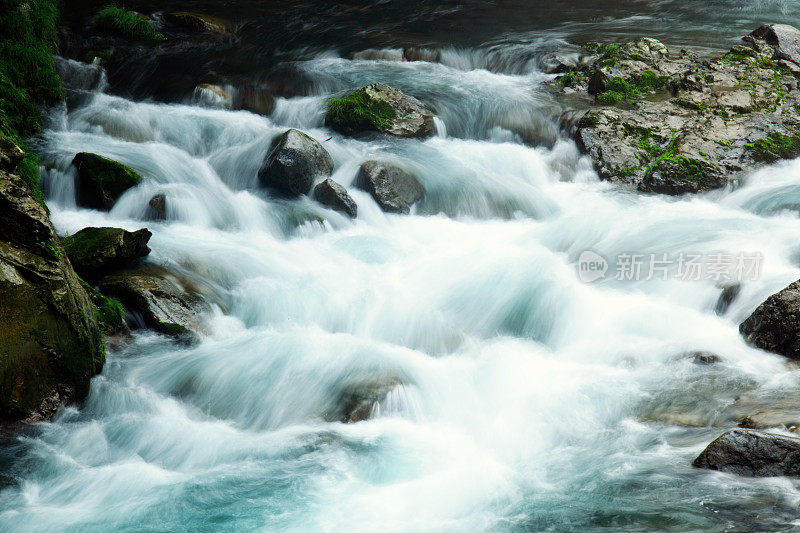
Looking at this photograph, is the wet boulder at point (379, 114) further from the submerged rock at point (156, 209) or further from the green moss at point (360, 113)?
the submerged rock at point (156, 209)

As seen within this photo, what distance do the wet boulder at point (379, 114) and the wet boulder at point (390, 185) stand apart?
1296mm

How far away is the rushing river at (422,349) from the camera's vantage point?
4.65 meters

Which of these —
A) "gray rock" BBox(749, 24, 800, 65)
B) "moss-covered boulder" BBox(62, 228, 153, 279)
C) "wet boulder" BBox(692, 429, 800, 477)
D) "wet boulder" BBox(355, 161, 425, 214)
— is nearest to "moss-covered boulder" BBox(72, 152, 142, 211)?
"moss-covered boulder" BBox(62, 228, 153, 279)

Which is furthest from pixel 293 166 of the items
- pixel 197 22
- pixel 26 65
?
pixel 197 22

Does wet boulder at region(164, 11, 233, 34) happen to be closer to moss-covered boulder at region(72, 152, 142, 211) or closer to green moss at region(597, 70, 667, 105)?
moss-covered boulder at region(72, 152, 142, 211)

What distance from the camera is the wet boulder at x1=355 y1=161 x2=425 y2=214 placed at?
950 centimetres

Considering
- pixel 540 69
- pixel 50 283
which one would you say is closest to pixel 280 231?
pixel 50 283

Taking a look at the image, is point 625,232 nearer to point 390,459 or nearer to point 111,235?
point 390,459

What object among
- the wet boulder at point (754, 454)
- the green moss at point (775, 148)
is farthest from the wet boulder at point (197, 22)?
the wet boulder at point (754, 454)

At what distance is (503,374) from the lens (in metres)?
6.46

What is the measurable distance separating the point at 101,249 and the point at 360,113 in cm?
515

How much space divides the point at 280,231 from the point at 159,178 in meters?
1.90

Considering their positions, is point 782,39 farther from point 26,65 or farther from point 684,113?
point 26,65

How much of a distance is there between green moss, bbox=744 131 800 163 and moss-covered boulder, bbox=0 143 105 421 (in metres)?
9.15
